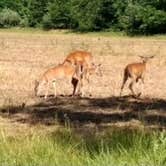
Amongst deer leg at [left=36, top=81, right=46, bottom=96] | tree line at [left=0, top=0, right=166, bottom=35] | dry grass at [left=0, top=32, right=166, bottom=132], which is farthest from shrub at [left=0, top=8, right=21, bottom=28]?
deer leg at [left=36, top=81, right=46, bottom=96]

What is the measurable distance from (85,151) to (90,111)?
20.6ft

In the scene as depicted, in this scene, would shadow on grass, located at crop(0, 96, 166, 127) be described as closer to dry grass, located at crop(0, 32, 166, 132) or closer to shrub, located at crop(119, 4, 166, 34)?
dry grass, located at crop(0, 32, 166, 132)

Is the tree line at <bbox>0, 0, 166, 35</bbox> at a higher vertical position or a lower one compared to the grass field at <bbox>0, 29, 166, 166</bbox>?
lower

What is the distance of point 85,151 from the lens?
346 inches

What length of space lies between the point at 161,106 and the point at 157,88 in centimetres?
391

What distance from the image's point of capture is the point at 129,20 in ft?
185

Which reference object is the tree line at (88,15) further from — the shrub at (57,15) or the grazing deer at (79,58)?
the grazing deer at (79,58)

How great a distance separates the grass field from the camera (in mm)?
8227

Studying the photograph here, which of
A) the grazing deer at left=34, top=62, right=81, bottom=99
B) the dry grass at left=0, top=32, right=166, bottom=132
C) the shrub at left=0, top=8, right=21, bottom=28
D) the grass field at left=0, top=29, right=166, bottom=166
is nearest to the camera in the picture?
the grass field at left=0, top=29, right=166, bottom=166

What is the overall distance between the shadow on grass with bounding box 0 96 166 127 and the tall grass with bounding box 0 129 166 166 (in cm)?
382

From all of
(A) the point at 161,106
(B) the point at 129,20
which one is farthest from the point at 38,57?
(B) the point at 129,20

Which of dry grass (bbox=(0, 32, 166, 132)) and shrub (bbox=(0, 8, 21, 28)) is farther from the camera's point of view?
shrub (bbox=(0, 8, 21, 28))

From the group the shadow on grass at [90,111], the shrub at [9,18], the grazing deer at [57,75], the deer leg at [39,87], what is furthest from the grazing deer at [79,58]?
the shrub at [9,18]

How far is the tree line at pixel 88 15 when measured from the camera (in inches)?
2144
